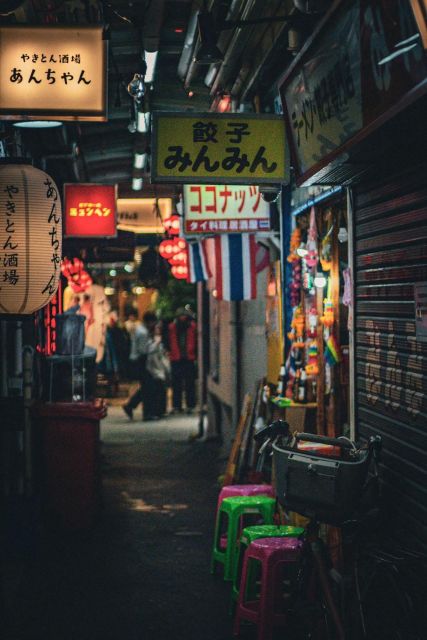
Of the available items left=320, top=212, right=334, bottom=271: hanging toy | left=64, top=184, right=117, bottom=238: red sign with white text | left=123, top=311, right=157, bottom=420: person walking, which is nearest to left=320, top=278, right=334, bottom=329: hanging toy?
left=320, top=212, right=334, bottom=271: hanging toy

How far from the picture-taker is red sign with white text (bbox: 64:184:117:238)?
16.7m

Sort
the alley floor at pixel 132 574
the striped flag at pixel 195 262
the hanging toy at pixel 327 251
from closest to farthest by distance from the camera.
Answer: the alley floor at pixel 132 574
the hanging toy at pixel 327 251
the striped flag at pixel 195 262

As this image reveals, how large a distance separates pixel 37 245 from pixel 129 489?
620cm

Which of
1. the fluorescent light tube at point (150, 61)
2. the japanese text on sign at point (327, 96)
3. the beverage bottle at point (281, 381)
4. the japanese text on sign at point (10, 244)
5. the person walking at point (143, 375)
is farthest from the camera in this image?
the person walking at point (143, 375)

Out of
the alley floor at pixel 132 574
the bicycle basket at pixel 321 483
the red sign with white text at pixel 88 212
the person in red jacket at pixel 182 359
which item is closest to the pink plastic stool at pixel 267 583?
the alley floor at pixel 132 574

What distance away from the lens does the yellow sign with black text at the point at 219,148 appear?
313 inches

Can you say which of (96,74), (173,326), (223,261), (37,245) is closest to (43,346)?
(223,261)

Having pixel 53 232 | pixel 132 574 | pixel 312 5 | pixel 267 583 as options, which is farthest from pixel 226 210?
pixel 267 583

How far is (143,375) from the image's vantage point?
22781mm

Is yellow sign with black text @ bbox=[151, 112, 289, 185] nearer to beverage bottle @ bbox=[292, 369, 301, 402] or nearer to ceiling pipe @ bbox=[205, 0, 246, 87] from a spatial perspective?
ceiling pipe @ bbox=[205, 0, 246, 87]

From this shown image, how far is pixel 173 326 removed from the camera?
2420 centimetres

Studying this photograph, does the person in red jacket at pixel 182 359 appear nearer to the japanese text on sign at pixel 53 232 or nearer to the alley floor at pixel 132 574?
the alley floor at pixel 132 574

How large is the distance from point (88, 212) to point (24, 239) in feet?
26.2

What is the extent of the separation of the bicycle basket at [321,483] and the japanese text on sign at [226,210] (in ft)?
19.6
